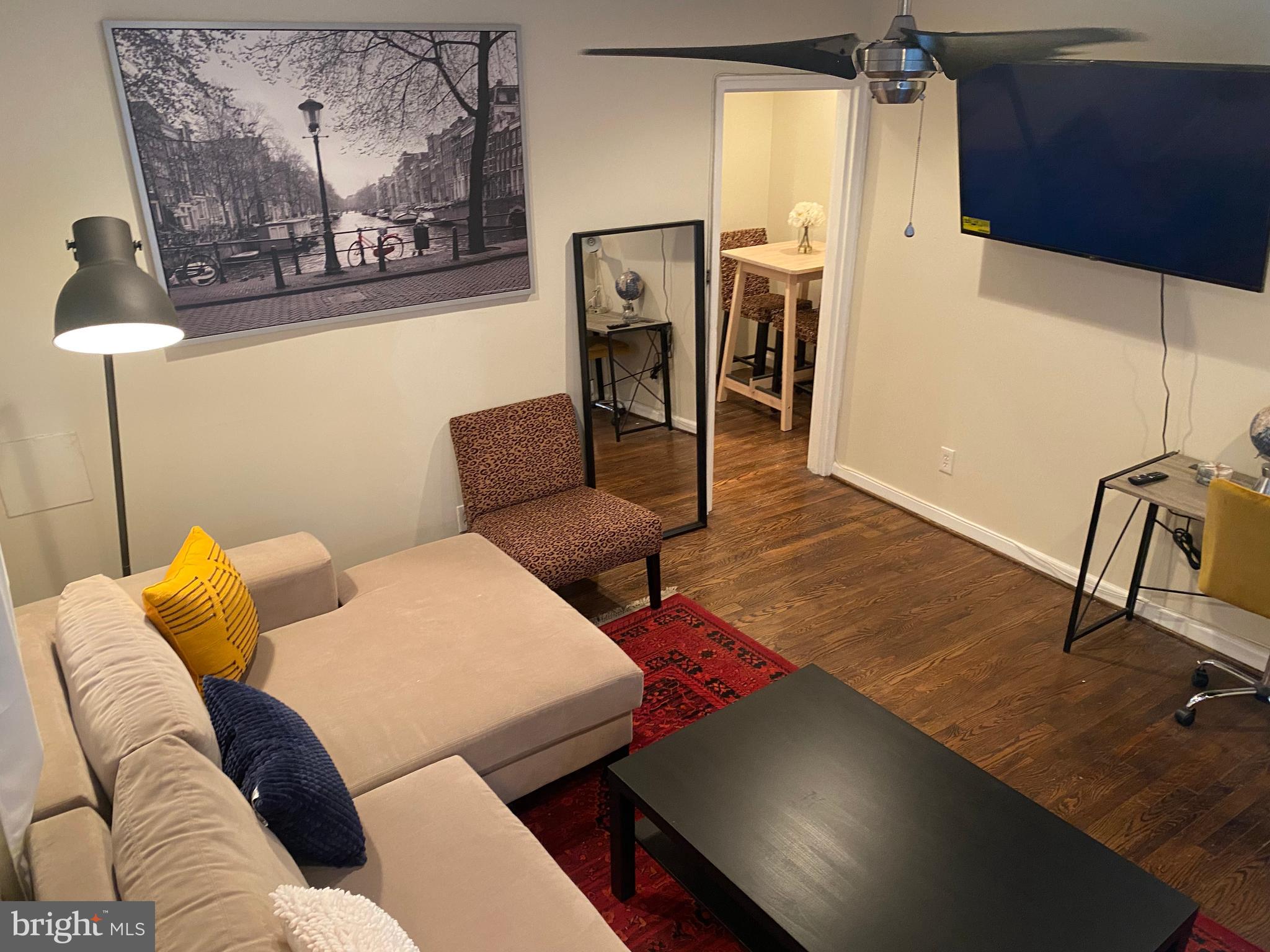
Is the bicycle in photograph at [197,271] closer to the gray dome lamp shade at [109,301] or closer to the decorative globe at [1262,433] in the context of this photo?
the gray dome lamp shade at [109,301]

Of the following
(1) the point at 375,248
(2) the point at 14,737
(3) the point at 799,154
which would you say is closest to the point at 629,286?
(1) the point at 375,248

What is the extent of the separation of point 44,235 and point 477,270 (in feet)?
4.53

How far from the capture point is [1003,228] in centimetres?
357

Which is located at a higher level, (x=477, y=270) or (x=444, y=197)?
(x=444, y=197)

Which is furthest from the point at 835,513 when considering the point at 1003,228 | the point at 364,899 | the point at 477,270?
the point at 364,899

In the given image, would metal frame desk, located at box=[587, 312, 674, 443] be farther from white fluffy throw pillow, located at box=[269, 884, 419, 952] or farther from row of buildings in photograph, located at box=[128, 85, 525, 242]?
white fluffy throw pillow, located at box=[269, 884, 419, 952]

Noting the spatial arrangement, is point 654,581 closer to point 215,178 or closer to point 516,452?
point 516,452

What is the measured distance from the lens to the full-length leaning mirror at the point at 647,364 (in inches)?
150

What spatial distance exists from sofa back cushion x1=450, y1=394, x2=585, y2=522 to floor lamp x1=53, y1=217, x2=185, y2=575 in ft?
4.19

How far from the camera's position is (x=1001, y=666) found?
10.9ft

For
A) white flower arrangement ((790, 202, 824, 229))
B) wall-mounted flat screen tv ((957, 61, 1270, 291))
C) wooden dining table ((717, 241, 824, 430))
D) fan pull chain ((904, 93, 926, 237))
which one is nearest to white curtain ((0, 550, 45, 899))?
wall-mounted flat screen tv ((957, 61, 1270, 291))

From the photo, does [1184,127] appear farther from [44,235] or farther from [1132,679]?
[44,235]

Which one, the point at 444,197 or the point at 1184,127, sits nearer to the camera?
the point at 1184,127

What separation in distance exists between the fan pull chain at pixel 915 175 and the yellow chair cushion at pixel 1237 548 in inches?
72.8
